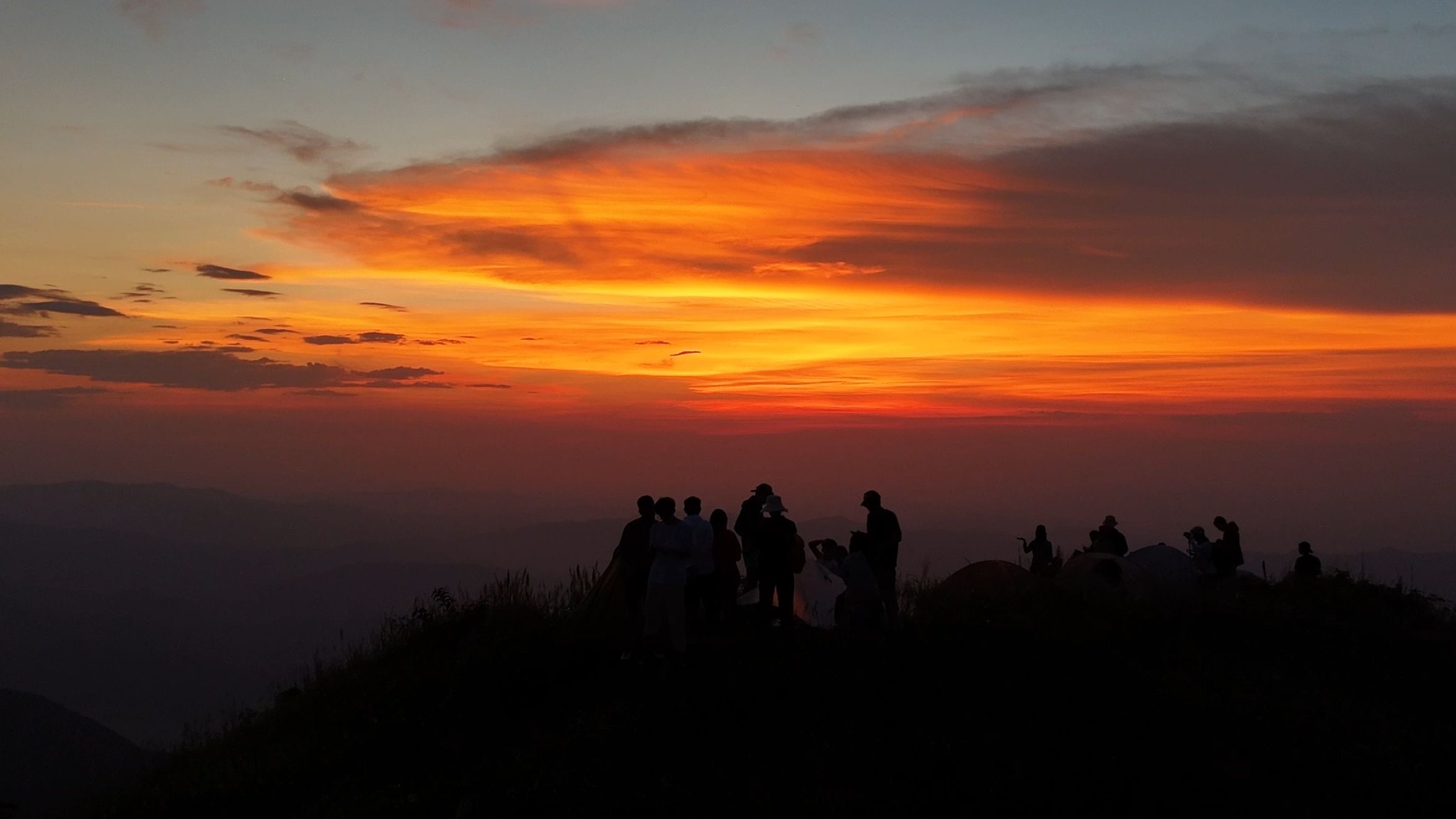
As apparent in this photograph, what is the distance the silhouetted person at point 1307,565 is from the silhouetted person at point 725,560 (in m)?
13.0

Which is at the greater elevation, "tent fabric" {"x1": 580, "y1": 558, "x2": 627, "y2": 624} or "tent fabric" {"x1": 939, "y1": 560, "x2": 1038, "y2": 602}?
"tent fabric" {"x1": 939, "y1": 560, "x2": 1038, "y2": 602}

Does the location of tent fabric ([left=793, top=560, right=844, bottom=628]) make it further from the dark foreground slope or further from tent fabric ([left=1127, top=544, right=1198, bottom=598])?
tent fabric ([left=1127, top=544, right=1198, bottom=598])

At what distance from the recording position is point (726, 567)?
57.1ft

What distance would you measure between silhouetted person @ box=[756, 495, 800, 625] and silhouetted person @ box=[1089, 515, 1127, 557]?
9.04 m

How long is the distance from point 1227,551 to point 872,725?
12177 millimetres

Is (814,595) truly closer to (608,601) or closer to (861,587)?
(861,587)

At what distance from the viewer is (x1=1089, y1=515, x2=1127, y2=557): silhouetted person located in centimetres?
2364

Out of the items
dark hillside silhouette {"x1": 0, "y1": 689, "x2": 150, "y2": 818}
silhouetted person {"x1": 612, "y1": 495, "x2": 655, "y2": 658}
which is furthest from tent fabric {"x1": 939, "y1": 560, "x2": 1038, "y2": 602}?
dark hillside silhouette {"x1": 0, "y1": 689, "x2": 150, "y2": 818}

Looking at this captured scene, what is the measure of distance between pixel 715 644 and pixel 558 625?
9.29 ft

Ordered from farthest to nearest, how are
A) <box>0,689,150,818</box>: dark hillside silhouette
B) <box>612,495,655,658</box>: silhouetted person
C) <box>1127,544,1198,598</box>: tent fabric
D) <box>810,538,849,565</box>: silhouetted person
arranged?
<box>0,689,150,818</box>: dark hillside silhouette → <box>1127,544,1198,598</box>: tent fabric → <box>810,538,849,565</box>: silhouetted person → <box>612,495,655,658</box>: silhouetted person

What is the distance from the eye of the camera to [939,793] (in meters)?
12.5

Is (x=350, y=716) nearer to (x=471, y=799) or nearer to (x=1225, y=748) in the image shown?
(x=471, y=799)

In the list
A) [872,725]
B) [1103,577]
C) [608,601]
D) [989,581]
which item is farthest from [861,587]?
[1103,577]

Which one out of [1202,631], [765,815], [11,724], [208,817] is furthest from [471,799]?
[11,724]
